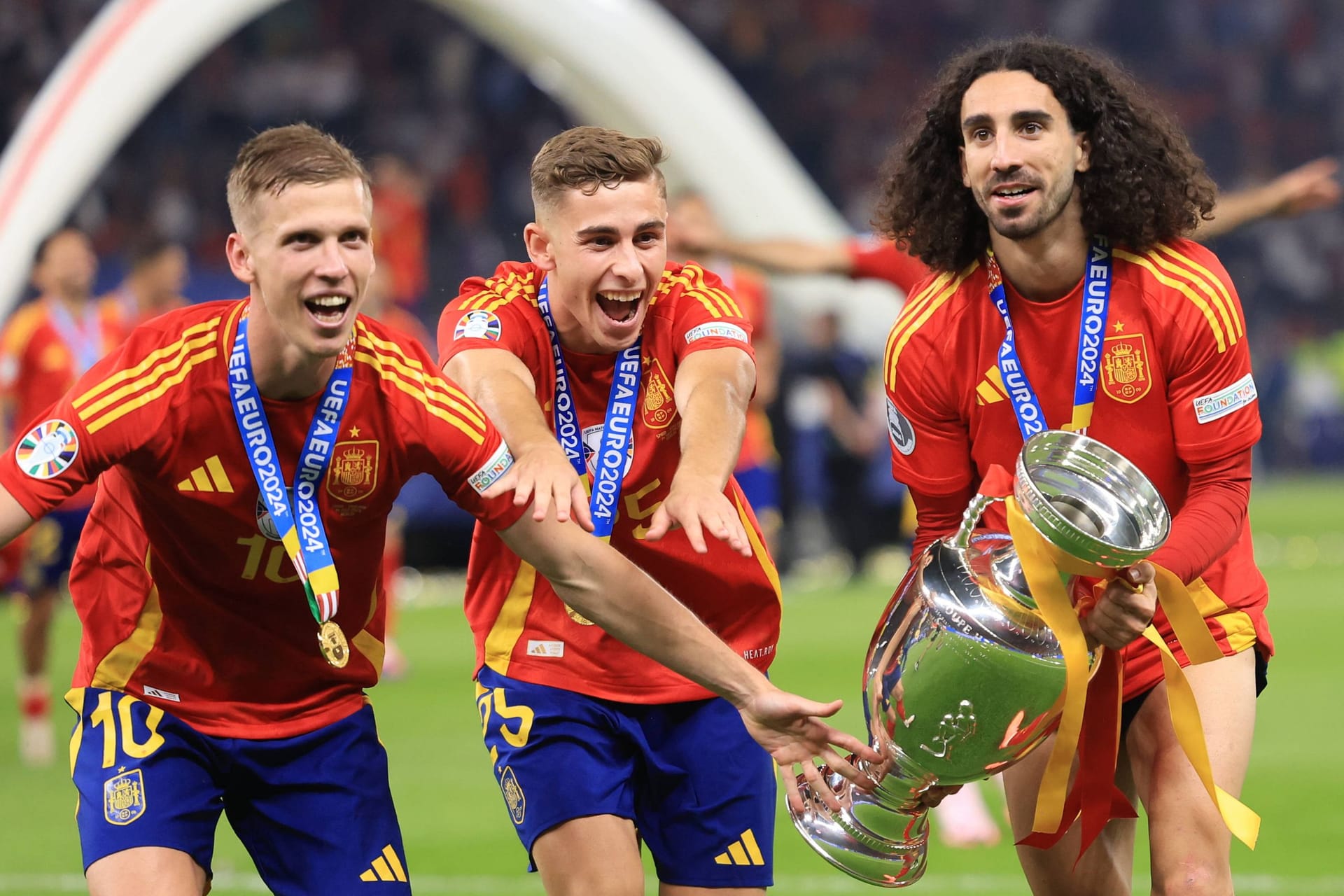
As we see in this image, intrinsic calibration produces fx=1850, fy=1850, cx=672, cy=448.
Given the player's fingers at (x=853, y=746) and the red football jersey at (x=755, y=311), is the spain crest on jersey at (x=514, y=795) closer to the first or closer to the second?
the player's fingers at (x=853, y=746)

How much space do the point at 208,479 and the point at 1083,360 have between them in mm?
1918

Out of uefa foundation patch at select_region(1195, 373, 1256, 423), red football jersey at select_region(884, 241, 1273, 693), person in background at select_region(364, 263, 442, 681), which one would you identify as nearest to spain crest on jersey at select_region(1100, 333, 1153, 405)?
red football jersey at select_region(884, 241, 1273, 693)

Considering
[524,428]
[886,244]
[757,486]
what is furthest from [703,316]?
[757,486]

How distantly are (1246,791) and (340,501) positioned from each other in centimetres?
508

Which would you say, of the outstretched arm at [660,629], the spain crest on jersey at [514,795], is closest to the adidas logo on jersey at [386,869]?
the spain crest on jersey at [514,795]

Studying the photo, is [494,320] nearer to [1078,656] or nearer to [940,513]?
[940,513]

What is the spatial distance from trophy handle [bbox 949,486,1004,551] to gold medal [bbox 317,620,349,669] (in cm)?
131

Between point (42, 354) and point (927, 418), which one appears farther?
point (42, 354)

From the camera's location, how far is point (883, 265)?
259 inches

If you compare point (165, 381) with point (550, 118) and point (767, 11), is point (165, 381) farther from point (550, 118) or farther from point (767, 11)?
point (767, 11)

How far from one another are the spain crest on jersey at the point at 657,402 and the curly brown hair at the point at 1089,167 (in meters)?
0.73

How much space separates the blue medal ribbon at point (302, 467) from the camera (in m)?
3.76

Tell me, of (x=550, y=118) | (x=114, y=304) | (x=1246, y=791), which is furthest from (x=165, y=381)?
(x=550, y=118)

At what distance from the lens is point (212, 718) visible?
4.05 metres
